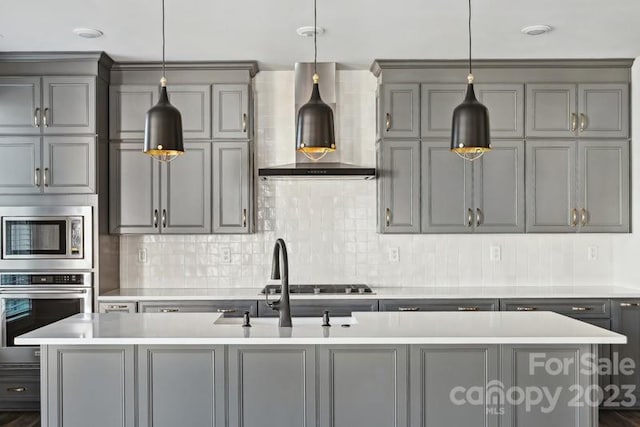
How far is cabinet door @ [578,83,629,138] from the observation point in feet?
14.7

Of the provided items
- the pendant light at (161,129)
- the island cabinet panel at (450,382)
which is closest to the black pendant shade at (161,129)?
the pendant light at (161,129)

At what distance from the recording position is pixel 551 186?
4.52 meters

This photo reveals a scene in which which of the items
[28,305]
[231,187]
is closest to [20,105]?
[28,305]

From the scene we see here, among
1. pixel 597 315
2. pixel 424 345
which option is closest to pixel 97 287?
pixel 424 345

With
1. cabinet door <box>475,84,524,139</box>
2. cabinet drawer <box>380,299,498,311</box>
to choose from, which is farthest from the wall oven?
cabinet door <box>475,84,524,139</box>

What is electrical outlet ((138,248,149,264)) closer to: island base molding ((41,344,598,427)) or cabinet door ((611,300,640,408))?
island base molding ((41,344,598,427))

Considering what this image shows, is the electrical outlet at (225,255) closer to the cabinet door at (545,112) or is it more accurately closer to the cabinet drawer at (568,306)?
the cabinet drawer at (568,306)

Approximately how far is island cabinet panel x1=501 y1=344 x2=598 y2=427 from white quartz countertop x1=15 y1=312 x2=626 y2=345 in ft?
0.34

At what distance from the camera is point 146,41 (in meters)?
4.01

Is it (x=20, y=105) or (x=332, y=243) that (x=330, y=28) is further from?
(x=20, y=105)

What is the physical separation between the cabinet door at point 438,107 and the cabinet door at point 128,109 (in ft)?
7.01

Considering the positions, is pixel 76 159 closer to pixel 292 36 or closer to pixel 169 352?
pixel 292 36

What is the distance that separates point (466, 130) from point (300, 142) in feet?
2.66

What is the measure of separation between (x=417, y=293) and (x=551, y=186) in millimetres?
1381
